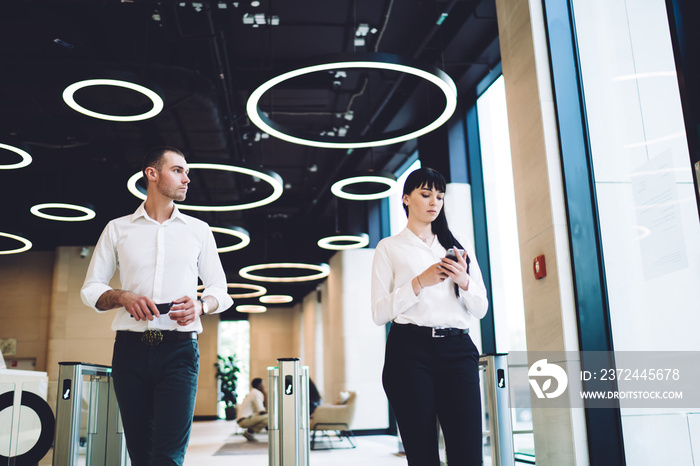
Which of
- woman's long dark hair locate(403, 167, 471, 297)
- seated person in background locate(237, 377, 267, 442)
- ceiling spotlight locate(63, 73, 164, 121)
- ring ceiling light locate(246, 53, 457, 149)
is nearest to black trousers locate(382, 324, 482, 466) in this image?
woman's long dark hair locate(403, 167, 471, 297)

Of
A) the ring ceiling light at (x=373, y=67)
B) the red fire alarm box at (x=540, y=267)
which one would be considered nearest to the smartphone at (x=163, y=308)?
the red fire alarm box at (x=540, y=267)

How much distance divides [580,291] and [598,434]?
0.87m

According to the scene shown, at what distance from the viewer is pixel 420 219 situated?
2264mm

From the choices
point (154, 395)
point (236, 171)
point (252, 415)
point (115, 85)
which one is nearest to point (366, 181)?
point (236, 171)

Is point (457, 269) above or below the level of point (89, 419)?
above

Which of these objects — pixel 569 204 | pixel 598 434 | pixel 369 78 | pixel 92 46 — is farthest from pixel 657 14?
pixel 92 46

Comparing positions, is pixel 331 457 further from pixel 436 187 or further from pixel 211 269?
pixel 436 187

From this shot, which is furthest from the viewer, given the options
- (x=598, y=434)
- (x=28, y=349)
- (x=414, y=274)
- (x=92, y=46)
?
(x=28, y=349)

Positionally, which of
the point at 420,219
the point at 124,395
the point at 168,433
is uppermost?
the point at 420,219

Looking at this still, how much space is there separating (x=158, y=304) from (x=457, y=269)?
1048mm

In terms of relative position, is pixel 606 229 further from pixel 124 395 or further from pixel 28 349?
pixel 28 349

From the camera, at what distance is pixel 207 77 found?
7.38 metres

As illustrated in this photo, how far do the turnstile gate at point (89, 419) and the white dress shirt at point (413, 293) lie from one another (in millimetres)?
2401

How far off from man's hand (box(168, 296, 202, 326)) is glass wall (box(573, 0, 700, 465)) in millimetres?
2499
